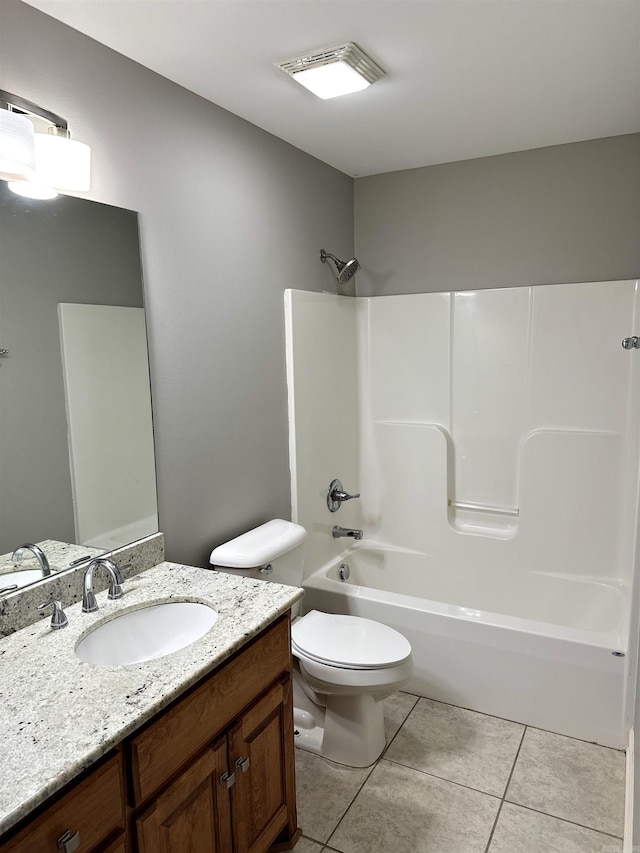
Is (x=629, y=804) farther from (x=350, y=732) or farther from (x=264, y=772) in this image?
(x=264, y=772)

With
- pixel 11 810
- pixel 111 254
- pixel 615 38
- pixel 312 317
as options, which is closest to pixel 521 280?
pixel 312 317

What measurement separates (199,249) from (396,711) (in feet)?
6.81

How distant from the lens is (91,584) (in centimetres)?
165

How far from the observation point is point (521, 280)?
297 cm

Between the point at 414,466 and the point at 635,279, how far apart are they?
140 centimetres

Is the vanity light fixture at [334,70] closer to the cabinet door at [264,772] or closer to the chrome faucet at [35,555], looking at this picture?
the chrome faucet at [35,555]

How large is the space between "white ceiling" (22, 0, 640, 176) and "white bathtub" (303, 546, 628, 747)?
202cm

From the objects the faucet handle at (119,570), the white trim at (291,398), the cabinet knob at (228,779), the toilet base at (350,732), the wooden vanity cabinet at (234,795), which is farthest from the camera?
the white trim at (291,398)

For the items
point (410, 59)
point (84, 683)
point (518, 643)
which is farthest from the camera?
point (518, 643)

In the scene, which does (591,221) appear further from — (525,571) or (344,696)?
(344,696)

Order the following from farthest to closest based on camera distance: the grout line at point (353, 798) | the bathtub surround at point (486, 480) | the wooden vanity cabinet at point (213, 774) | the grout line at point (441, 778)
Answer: the bathtub surround at point (486, 480) < the grout line at point (441, 778) < the grout line at point (353, 798) < the wooden vanity cabinet at point (213, 774)

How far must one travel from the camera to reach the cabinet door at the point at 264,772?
5.10ft

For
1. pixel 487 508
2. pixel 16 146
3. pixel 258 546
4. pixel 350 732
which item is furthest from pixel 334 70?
pixel 350 732

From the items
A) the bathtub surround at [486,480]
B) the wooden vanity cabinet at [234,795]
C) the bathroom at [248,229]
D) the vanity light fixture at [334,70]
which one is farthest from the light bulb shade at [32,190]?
the wooden vanity cabinet at [234,795]
